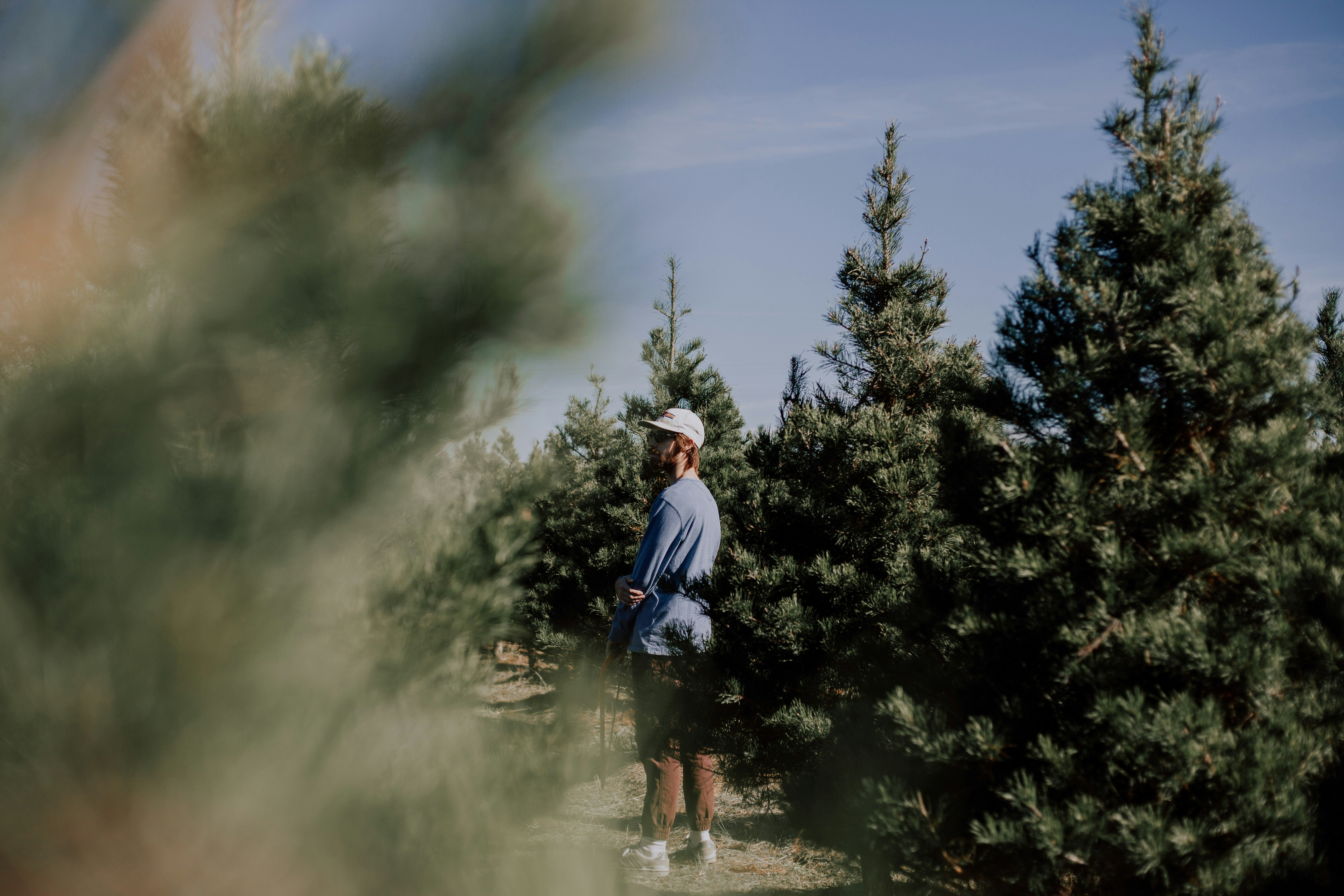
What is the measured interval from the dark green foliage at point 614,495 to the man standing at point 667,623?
109 inches

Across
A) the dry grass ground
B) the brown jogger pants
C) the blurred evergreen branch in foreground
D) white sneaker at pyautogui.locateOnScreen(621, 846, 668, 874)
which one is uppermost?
the blurred evergreen branch in foreground

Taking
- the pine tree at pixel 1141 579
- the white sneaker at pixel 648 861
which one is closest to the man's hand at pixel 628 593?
the white sneaker at pixel 648 861

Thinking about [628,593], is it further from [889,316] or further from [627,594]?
[889,316]

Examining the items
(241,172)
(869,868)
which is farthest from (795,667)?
(241,172)

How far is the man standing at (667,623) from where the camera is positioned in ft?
11.8

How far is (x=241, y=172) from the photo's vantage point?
1.31 m

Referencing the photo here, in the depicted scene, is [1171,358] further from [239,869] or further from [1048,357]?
[239,869]

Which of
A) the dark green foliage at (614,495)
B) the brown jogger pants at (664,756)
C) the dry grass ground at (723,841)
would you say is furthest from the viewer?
the dark green foliage at (614,495)

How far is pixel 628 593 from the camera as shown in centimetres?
371

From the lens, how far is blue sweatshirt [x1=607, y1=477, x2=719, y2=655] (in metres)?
3.69

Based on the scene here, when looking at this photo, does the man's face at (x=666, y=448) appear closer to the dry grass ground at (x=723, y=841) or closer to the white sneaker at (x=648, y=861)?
the dry grass ground at (x=723, y=841)

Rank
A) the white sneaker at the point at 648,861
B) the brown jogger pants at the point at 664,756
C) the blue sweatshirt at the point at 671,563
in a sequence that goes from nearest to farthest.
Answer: the brown jogger pants at the point at 664,756 < the blue sweatshirt at the point at 671,563 < the white sneaker at the point at 648,861

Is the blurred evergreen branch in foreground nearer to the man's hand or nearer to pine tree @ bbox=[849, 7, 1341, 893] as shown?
pine tree @ bbox=[849, 7, 1341, 893]

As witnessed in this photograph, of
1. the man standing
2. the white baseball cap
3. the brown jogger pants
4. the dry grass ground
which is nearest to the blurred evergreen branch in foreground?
the dry grass ground
